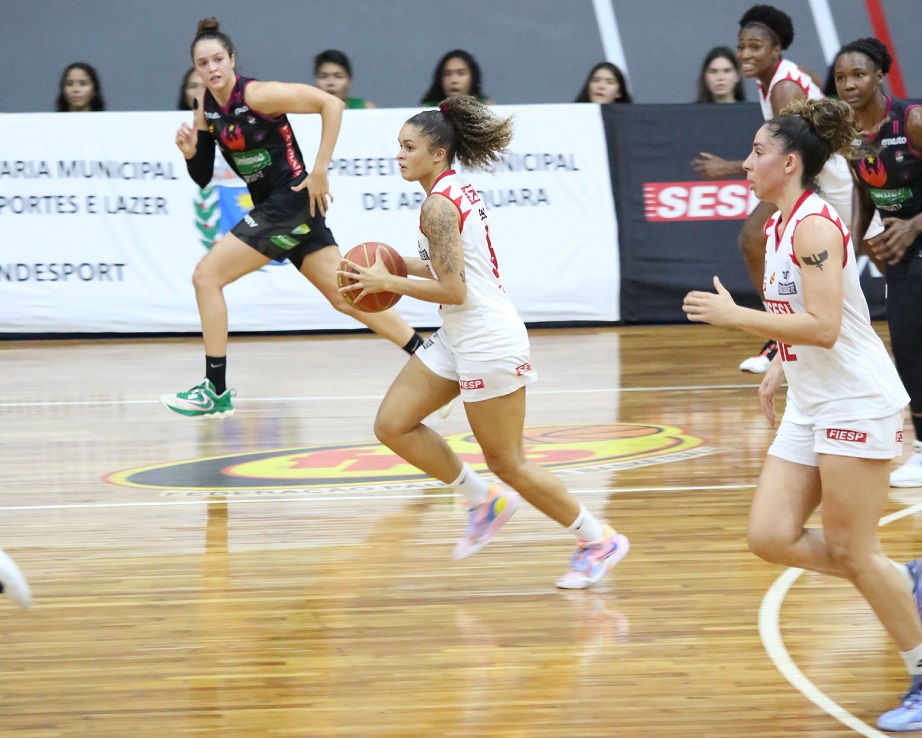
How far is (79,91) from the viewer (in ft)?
35.9

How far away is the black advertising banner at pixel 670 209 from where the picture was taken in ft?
35.8

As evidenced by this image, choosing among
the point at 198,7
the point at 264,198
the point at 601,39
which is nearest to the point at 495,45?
the point at 601,39

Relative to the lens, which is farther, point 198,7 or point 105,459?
point 198,7

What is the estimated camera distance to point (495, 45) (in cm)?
1419

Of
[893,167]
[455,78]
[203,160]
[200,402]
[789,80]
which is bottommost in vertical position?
[200,402]

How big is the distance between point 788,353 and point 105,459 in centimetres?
423

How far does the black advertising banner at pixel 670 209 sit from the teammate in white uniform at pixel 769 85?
8.72 feet

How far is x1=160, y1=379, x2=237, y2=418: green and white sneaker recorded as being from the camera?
751 centimetres

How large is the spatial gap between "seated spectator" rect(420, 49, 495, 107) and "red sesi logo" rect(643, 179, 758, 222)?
5.14 feet

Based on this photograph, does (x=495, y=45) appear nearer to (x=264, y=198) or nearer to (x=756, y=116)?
(x=756, y=116)

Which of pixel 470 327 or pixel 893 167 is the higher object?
pixel 893 167

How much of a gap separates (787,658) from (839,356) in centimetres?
102

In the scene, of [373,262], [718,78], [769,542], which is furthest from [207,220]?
[769,542]

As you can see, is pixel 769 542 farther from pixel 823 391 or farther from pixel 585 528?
pixel 585 528
